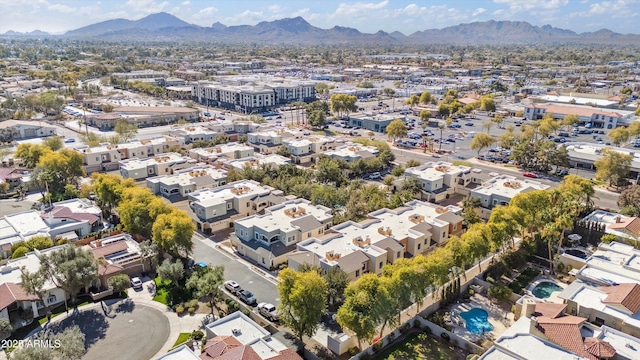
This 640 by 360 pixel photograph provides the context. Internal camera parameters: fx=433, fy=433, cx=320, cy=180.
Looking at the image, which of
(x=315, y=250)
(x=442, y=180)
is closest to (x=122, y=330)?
(x=315, y=250)

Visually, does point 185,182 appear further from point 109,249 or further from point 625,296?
point 625,296

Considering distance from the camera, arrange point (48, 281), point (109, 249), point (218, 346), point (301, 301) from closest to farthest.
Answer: point (218, 346) < point (301, 301) < point (48, 281) < point (109, 249)

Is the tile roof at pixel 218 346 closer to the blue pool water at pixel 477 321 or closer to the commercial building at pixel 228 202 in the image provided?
the blue pool water at pixel 477 321

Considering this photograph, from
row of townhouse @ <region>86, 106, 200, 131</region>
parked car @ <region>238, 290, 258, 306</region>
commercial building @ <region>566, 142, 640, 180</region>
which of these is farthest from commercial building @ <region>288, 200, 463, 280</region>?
row of townhouse @ <region>86, 106, 200, 131</region>

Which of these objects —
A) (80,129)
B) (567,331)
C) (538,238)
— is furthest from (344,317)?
(80,129)

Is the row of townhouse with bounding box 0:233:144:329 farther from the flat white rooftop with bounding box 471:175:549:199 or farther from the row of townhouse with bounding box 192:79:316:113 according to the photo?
the row of townhouse with bounding box 192:79:316:113

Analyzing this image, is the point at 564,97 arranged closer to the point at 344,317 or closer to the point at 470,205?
the point at 470,205

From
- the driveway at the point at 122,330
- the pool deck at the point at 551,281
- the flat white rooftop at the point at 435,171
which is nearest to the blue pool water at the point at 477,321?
the pool deck at the point at 551,281
